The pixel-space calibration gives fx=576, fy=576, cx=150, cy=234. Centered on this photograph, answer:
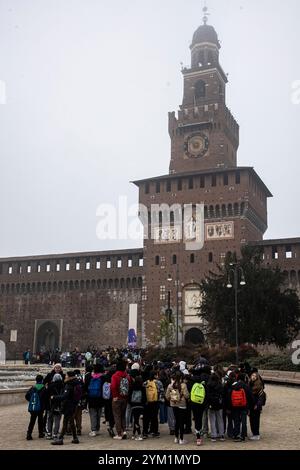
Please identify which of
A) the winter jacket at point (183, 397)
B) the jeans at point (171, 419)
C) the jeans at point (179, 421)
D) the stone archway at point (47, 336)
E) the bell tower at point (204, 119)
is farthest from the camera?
the stone archway at point (47, 336)

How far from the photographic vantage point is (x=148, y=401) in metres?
12.7

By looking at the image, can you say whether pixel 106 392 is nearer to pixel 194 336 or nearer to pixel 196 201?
pixel 194 336

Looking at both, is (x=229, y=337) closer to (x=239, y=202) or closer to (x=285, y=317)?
(x=285, y=317)

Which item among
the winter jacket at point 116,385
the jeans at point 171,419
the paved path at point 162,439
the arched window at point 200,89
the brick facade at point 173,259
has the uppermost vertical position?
the arched window at point 200,89

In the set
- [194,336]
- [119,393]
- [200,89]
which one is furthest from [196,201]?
[119,393]

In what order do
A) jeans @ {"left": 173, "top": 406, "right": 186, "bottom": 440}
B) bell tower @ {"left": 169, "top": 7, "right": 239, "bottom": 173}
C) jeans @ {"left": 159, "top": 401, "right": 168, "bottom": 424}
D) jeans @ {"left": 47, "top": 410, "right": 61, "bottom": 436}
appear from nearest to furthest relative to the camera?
jeans @ {"left": 173, "top": 406, "right": 186, "bottom": 440}, jeans @ {"left": 47, "top": 410, "right": 61, "bottom": 436}, jeans @ {"left": 159, "top": 401, "right": 168, "bottom": 424}, bell tower @ {"left": 169, "top": 7, "right": 239, "bottom": 173}

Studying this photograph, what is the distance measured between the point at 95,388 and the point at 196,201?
37.2 meters

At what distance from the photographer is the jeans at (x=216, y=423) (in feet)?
40.6

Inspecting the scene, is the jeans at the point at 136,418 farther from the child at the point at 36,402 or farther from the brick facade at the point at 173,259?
the brick facade at the point at 173,259

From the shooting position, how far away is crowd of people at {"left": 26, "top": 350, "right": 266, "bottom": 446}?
480 inches

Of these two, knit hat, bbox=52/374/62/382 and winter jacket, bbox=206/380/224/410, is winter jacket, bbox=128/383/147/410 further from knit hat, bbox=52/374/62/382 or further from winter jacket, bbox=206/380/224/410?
knit hat, bbox=52/374/62/382

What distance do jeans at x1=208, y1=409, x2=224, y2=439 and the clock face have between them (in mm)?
42064

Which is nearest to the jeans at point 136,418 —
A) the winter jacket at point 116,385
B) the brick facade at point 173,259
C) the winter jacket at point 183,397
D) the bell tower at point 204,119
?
the winter jacket at point 116,385

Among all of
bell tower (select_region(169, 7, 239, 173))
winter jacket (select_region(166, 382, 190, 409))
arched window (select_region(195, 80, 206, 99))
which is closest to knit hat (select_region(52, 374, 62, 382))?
winter jacket (select_region(166, 382, 190, 409))
